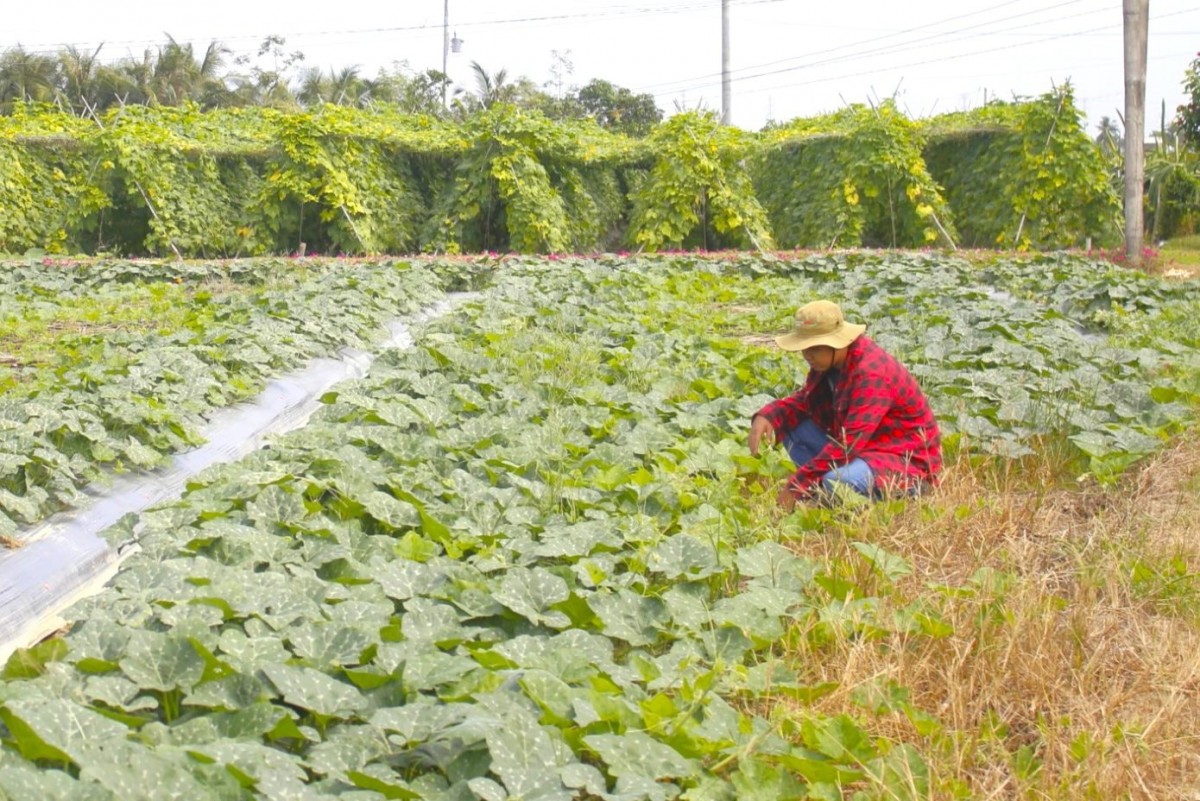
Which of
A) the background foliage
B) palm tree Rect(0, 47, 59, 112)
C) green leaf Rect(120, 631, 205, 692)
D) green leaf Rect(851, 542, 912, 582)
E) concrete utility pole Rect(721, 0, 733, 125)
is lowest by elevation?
green leaf Rect(851, 542, 912, 582)

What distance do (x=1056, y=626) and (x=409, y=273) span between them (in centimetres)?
851

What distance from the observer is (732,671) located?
2838mm

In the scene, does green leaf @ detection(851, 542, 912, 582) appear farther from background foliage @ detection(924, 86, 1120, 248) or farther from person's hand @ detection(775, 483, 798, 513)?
background foliage @ detection(924, 86, 1120, 248)

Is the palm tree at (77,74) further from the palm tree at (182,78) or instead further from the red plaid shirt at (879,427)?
the red plaid shirt at (879,427)

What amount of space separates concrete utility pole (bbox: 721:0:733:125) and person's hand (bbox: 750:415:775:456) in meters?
21.8

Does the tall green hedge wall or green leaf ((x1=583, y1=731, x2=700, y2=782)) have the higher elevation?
the tall green hedge wall

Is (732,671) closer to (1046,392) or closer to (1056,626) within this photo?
(1056,626)

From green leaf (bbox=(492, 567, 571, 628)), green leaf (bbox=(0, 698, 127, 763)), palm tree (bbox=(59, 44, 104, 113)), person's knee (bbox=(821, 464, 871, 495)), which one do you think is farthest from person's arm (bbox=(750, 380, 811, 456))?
palm tree (bbox=(59, 44, 104, 113))

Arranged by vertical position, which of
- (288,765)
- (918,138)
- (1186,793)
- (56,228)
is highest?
(918,138)

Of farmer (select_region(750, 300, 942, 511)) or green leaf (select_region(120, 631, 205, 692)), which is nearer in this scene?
green leaf (select_region(120, 631, 205, 692))

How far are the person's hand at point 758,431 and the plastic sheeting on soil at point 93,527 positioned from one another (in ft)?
7.49

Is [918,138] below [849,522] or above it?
above

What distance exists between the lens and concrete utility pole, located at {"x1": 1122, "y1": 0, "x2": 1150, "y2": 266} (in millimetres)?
11938

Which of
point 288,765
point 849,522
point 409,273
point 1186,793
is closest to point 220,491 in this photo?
point 288,765
